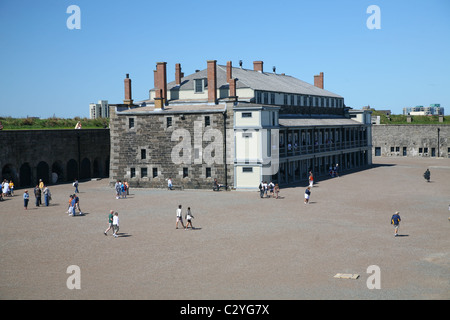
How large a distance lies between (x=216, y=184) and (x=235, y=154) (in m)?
3.16

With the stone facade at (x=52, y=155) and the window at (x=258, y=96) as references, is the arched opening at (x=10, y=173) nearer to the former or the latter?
the stone facade at (x=52, y=155)

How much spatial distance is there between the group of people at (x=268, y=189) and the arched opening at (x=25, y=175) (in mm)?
23562

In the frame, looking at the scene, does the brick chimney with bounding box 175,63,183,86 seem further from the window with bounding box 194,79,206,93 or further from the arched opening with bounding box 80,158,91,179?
the arched opening with bounding box 80,158,91,179

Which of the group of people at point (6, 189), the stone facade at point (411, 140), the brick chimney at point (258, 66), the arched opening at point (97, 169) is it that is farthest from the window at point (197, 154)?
the stone facade at point (411, 140)

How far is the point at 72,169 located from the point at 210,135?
60.7 feet

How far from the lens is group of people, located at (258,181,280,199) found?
41.9m

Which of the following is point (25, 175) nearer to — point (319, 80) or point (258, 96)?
point (258, 96)

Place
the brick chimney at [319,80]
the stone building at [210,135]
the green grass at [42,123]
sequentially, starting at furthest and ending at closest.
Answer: the brick chimney at [319,80], the green grass at [42,123], the stone building at [210,135]

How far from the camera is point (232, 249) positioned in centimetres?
2456

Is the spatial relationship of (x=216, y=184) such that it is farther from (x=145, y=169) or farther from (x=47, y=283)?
(x=47, y=283)

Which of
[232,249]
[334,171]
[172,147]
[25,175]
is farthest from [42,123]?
[232,249]

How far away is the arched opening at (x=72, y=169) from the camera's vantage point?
192 feet

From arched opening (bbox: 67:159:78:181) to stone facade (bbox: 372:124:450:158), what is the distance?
54241mm
